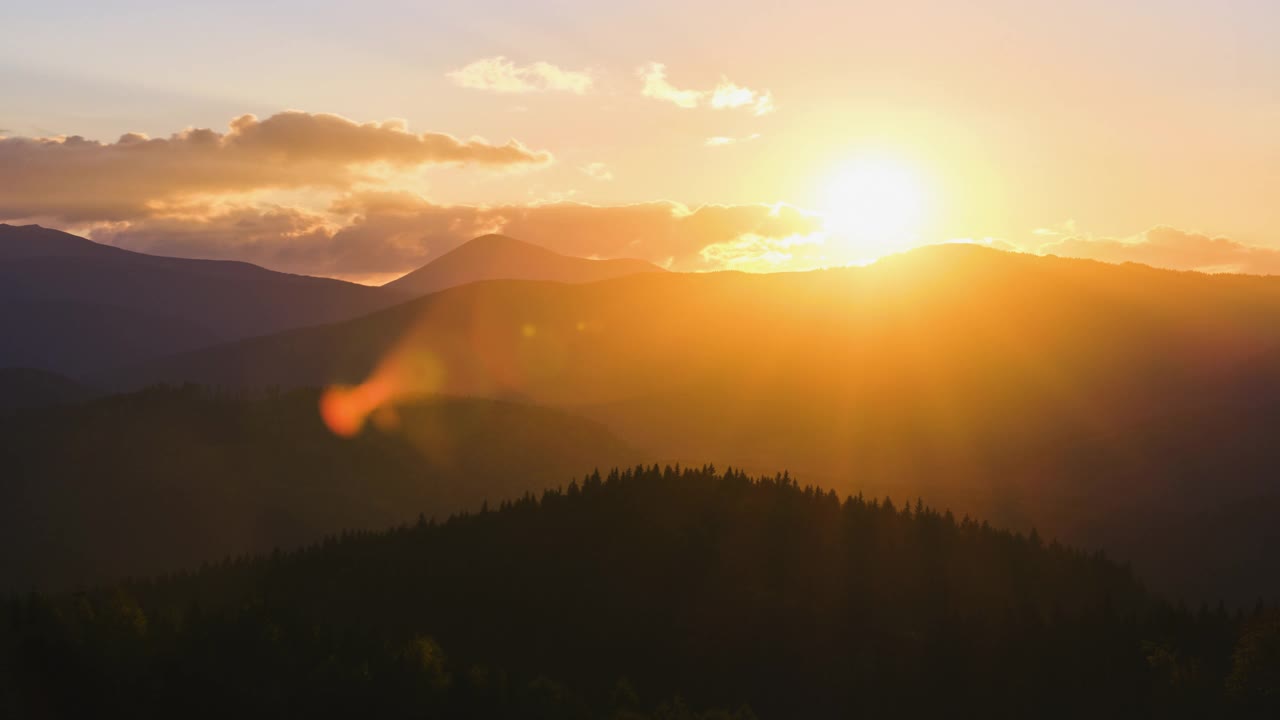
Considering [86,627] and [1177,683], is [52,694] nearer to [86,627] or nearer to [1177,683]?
[86,627]

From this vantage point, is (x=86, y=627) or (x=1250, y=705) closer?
(x=1250, y=705)

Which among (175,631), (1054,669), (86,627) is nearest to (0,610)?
(86,627)

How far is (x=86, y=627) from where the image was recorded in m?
177

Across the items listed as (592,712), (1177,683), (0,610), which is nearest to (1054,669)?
(1177,683)

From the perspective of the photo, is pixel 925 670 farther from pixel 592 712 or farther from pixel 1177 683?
pixel 592 712

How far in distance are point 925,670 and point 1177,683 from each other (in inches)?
1606

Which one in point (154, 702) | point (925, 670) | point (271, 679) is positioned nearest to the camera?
point (154, 702)

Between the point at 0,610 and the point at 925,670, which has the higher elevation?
the point at 0,610

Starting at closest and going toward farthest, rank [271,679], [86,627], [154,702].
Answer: [154,702], [271,679], [86,627]

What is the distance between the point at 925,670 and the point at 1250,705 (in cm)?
5062

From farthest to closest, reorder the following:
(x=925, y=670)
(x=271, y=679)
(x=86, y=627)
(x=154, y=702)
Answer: (x=925, y=670)
(x=86, y=627)
(x=271, y=679)
(x=154, y=702)

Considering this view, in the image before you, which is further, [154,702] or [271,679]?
[271,679]

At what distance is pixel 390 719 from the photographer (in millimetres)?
155000

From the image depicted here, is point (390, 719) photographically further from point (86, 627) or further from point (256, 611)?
point (86, 627)
